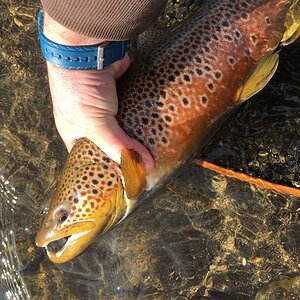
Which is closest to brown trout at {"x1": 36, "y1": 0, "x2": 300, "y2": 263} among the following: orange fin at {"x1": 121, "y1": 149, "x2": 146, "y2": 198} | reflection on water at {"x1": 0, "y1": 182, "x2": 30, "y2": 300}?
orange fin at {"x1": 121, "y1": 149, "x2": 146, "y2": 198}

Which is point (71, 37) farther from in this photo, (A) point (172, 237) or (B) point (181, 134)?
(A) point (172, 237)

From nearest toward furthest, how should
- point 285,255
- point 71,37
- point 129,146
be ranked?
point 71,37
point 129,146
point 285,255

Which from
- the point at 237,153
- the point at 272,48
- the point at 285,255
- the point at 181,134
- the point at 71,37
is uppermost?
the point at 71,37

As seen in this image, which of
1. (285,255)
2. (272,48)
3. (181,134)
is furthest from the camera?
(285,255)

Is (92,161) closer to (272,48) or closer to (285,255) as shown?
(272,48)

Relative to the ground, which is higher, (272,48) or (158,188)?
(272,48)

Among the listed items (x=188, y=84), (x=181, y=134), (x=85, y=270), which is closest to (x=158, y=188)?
(x=181, y=134)

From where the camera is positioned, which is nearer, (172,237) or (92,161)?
(92,161)

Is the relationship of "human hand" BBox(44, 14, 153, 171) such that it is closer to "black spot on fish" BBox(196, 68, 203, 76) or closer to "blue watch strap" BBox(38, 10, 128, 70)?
"blue watch strap" BBox(38, 10, 128, 70)
